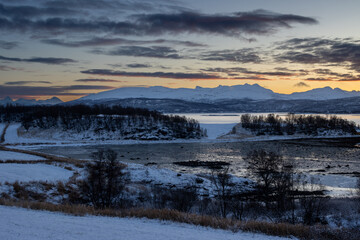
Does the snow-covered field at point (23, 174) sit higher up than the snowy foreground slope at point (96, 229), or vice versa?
the snowy foreground slope at point (96, 229)

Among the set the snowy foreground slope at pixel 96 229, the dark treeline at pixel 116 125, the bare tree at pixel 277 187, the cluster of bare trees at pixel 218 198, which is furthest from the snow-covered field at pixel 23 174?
the dark treeline at pixel 116 125

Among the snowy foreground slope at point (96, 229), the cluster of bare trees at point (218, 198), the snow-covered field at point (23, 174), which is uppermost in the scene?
the snowy foreground slope at point (96, 229)

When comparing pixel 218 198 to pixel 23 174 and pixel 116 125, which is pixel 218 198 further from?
pixel 116 125

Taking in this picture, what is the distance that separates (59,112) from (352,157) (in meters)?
138

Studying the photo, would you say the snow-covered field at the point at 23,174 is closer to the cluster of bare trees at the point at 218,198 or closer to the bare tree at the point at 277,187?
the cluster of bare trees at the point at 218,198

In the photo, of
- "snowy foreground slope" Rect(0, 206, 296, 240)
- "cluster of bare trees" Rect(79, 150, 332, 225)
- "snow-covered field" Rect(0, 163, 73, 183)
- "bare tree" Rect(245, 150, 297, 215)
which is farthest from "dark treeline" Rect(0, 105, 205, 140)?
"snowy foreground slope" Rect(0, 206, 296, 240)

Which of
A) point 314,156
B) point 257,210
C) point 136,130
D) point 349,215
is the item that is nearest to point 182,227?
point 257,210

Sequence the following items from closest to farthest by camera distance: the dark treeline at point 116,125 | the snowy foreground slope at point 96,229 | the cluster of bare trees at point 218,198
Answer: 1. the snowy foreground slope at point 96,229
2. the cluster of bare trees at point 218,198
3. the dark treeline at point 116,125

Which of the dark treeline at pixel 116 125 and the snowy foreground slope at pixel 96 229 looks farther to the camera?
the dark treeline at pixel 116 125

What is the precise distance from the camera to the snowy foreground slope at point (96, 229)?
718 centimetres

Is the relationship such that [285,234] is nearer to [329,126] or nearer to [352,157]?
[352,157]

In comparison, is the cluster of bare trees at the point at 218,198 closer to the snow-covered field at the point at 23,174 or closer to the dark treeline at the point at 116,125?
the snow-covered field at the point at 23,174

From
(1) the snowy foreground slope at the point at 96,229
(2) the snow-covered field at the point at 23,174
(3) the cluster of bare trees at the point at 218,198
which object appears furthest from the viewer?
(2) the snow-covered field at the point at 23,174

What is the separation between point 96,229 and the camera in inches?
309
